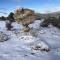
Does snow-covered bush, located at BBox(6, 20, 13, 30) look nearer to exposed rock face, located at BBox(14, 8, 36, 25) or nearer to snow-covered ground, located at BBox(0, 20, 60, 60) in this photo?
exposed rock face, located at BBox(14, 8, 36, 25)

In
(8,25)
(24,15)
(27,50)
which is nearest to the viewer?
(27,50)

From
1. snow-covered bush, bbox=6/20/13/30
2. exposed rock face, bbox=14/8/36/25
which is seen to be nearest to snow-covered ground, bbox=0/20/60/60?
exposed rock face, bbox=14/8/36/25

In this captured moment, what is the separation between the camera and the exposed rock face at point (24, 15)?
5145 mm

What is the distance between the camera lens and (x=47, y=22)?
6.23m

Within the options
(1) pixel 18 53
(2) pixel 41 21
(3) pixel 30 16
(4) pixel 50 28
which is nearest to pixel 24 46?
(1) pixel 18 53

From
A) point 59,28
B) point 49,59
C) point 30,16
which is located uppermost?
point 30,16

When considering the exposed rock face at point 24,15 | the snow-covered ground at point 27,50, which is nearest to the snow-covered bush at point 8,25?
the exposed rock face at point 24,15

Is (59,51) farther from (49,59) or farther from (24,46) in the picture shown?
(24,46)

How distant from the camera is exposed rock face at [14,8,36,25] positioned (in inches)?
203

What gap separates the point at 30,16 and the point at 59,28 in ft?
4.49

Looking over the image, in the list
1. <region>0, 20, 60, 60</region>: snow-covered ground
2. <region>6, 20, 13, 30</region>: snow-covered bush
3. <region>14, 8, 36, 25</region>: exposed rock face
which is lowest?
<region>0, 20, 60, 60</region>: snow-covered ground

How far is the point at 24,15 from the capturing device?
513cm

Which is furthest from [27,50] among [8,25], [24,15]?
[8,25]

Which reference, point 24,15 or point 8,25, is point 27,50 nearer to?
point 24,15
